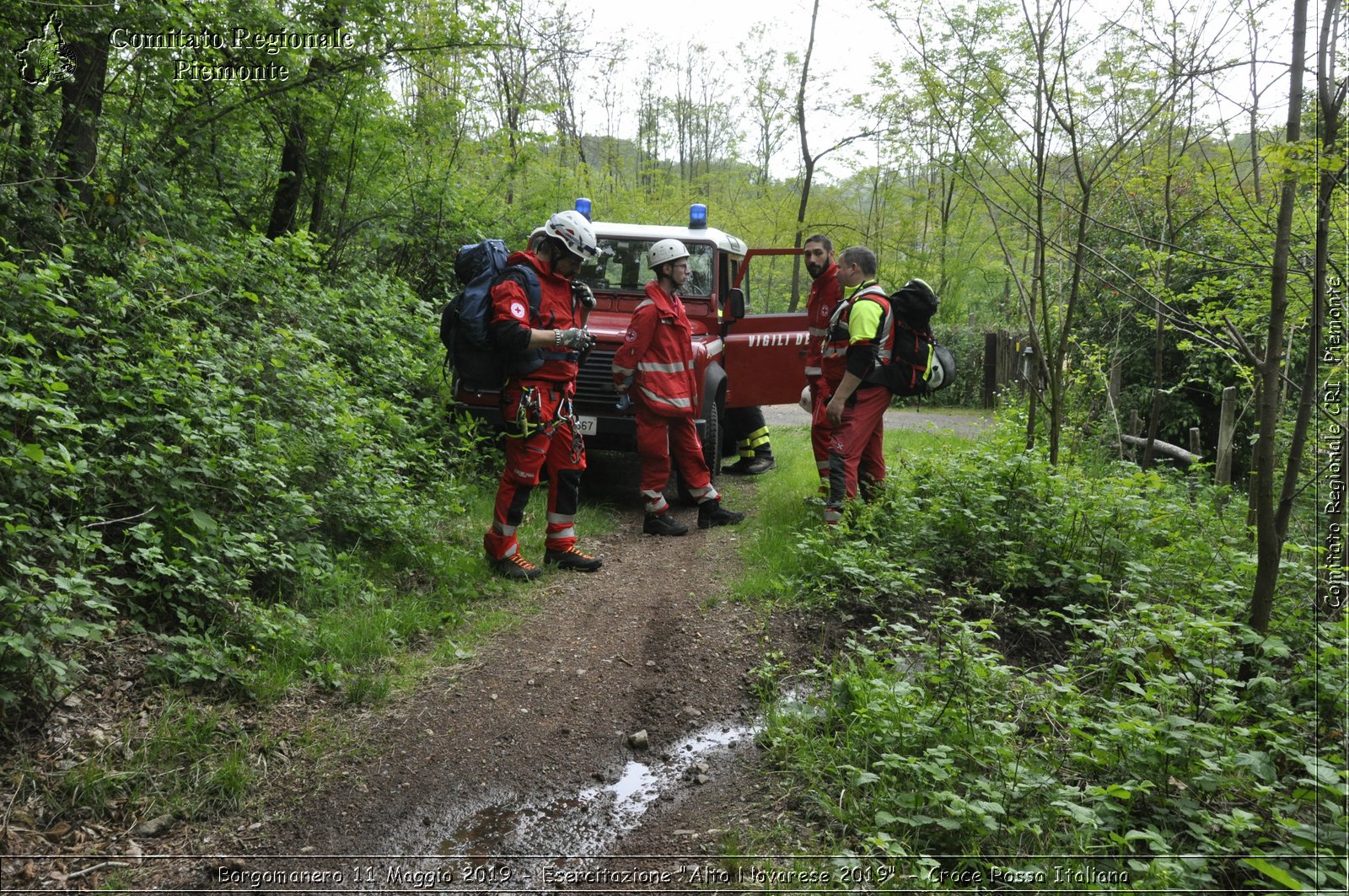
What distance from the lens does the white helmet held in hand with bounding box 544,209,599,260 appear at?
5461mm

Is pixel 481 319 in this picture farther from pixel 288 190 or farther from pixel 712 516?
pixel 288 190

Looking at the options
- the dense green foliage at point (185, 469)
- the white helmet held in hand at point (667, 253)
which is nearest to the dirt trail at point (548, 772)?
the dense green foliage at point (185, 469)

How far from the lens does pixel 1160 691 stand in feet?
10.7

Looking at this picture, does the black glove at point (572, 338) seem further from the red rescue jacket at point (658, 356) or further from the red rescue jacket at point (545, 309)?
the red rescue jacket at point (658, 356)

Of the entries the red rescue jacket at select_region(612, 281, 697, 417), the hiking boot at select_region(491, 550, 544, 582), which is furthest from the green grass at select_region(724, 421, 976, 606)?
the hiking boot at select_region(491, 550, 544, 582)

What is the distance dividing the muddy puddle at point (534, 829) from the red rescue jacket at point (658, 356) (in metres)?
3.65

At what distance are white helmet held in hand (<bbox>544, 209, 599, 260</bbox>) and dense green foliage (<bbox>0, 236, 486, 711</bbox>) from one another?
5.68 ft

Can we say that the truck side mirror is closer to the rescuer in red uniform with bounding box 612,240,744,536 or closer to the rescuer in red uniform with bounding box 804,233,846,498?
the rescuer in red uniform with bounding box 804,233,846,498

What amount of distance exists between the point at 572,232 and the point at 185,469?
102 inches

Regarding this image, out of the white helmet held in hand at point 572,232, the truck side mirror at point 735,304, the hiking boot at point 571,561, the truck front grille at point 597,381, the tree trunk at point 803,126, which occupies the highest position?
the tree trunk at point 803,126

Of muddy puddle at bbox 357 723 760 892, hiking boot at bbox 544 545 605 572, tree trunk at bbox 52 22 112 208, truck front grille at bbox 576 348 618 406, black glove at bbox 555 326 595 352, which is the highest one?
tree trunk at bbox 52 22 112 208

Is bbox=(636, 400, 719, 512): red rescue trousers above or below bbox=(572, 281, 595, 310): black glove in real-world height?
below

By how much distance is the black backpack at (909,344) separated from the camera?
6.38 m

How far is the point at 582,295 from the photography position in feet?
19.2
